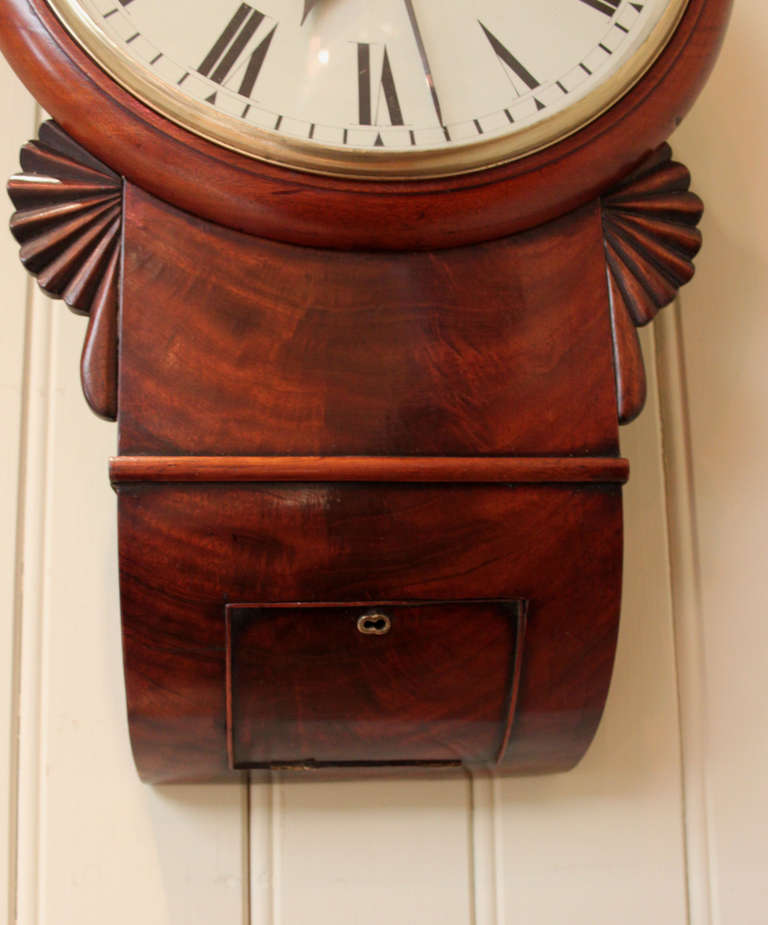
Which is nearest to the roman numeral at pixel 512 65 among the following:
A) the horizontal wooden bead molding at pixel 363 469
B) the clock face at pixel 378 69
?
the clock face at pixel 378 69

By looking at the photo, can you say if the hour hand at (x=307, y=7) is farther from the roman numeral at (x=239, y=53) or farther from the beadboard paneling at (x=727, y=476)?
the beadboard paneling at (x=727, y=476)

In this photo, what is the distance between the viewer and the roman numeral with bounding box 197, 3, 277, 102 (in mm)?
556

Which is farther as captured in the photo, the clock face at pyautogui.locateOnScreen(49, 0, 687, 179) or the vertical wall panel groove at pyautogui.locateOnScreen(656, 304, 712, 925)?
the vertical wall panel groove at pyautogui.locateOnScreen(656, 304, 712, 925)

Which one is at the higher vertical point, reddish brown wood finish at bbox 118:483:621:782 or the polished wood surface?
the polished wood surface

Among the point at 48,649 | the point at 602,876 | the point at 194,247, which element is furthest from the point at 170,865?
the point at 194,247

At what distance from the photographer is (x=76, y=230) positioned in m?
0.55

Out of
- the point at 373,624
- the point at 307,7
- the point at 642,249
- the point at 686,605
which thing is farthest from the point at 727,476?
the point at 307,7

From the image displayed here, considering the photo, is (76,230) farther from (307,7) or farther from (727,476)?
(727,476)

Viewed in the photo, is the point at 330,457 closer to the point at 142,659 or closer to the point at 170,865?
the point at 142,659

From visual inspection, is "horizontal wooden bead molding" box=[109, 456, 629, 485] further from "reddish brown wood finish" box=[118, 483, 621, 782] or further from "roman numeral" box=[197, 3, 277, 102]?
"roman numeral" box=[197, 3, 277, 102]

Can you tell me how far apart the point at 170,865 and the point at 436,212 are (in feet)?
1.54

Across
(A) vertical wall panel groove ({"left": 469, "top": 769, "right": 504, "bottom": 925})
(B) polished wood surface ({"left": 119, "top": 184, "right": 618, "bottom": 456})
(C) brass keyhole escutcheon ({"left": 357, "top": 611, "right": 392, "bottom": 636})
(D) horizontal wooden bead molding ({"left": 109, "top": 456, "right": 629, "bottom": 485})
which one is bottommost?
(A) vertical wall panel groove ({"left": 469, "top": 769, "right": 504, "bottom": 925})

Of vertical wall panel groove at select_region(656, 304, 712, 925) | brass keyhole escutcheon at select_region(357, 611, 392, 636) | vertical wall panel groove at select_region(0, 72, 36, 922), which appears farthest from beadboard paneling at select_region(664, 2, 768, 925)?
vertical wall panel groove at select_region(0, 72, 36, 922)

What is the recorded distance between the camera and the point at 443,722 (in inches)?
23.3
